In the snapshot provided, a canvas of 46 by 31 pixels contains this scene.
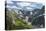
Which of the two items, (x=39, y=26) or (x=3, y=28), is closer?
(x=3, y=28)

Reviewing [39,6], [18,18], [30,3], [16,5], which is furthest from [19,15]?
[39,6]

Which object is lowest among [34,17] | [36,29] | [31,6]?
[36,29]

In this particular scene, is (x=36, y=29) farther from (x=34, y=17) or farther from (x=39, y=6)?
(x=39, y=6)

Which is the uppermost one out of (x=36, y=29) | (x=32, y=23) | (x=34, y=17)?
(x=34, y=17)

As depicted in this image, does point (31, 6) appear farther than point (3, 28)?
Yes

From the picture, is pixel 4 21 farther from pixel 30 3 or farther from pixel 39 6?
pixel 39 6

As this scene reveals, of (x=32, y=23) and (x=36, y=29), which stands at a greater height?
(x=32, y=23)

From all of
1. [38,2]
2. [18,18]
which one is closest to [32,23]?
[18,18]

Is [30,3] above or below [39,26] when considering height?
above

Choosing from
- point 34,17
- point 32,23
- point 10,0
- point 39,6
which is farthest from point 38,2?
point 10,0
